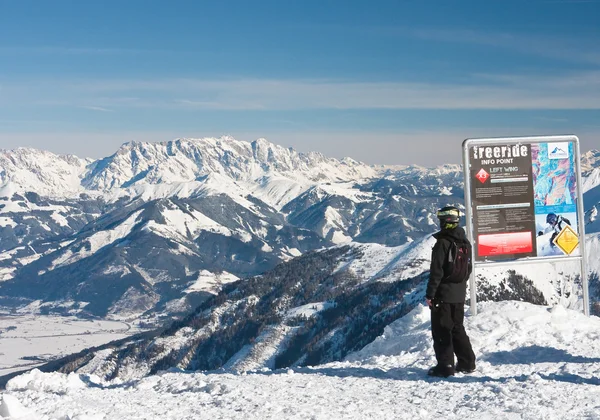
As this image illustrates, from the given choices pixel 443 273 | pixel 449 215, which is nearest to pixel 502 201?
pixel 449 215

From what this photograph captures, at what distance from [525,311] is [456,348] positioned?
8307mm

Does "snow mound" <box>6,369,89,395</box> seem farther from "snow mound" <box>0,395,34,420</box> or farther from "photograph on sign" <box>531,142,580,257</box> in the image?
"photograph on sign" <box>531,142,580,257</box>

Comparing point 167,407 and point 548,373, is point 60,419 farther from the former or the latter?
point 548,373

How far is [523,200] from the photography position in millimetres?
26703

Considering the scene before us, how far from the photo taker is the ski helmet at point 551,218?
88.5 feet

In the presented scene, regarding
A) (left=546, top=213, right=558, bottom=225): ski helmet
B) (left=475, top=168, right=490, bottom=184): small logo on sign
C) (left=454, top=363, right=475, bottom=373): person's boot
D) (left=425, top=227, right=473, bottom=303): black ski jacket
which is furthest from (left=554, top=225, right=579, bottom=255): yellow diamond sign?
(left=425, top=227, right=473, bottom=303): black ski jacket

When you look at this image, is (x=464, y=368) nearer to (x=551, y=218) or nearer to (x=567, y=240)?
(x=551, y=218)

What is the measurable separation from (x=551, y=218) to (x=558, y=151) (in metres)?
2.71

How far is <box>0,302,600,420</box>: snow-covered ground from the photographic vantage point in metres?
14.6

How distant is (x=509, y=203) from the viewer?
87.5 feet

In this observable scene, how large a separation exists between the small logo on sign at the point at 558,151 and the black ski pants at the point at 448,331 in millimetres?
A: 11935

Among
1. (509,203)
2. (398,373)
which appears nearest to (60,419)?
(398,373)

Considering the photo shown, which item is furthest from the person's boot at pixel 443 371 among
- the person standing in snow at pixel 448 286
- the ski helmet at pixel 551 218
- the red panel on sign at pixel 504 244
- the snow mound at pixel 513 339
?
the ski helmet at pixel 551 218

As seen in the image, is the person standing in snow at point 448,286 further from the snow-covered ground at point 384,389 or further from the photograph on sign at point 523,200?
the photograph on sign at point 523,200
